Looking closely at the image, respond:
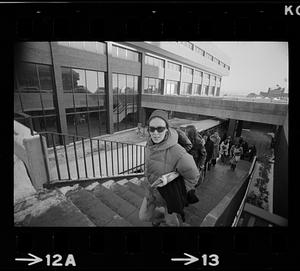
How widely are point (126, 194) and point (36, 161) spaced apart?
1.36 meters

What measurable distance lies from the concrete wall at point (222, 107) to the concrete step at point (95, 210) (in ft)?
19.8

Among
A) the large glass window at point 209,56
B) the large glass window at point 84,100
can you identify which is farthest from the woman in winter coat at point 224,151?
the large glass window at point 209,56

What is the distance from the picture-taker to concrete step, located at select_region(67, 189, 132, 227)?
1.44m

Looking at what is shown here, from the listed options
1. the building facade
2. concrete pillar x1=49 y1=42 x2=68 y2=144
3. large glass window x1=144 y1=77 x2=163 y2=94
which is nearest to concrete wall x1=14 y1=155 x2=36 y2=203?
the building facade

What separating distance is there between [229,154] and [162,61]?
7.84 meters

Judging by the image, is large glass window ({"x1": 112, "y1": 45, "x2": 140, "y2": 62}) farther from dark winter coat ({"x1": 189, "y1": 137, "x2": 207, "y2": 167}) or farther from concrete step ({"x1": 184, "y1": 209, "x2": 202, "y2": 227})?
concrete step ({"x1": 184, "y1": 209, "x2": 202, "y2": 227})

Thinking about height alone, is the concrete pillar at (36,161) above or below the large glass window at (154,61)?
below

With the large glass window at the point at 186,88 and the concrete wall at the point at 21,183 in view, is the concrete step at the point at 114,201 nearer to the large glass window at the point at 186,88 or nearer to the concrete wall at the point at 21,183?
the concrete wall at the point at 21,183

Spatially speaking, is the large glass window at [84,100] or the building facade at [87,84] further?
the large glass window at [84,100]

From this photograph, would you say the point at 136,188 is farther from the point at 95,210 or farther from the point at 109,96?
the point at 109,96

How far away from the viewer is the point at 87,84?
17.3 ft

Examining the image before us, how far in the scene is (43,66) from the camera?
432 centimetres

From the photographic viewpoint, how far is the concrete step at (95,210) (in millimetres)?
1442
